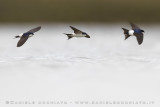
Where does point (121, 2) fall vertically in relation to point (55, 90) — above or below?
above

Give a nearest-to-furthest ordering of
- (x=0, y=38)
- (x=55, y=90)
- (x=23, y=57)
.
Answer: (x=55, y=90) → (x=23, y=57) → (x=0, y=38)

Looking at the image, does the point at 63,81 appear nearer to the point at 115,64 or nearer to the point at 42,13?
the point at 115,64

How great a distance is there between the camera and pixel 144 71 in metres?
3.13

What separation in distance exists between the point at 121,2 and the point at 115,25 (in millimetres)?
249

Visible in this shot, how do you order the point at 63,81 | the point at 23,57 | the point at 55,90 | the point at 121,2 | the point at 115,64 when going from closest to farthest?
1. the point at 55,90
2. the point at 63,81
3. the point at 115,64
4. the point at 23,57
5. the point at 121,2

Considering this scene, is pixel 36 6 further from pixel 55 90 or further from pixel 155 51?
pixel 55 90

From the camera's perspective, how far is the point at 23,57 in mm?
3543

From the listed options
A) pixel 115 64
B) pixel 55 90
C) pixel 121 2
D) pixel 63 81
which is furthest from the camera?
pixel 121 2

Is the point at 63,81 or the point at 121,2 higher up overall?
the point at 121,2

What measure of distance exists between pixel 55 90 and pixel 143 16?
2210 mm

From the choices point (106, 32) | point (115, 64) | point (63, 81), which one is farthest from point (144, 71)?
point (106, 32)

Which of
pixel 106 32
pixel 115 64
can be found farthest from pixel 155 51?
pixel 106 32

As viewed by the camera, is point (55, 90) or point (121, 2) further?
point (121, 2)

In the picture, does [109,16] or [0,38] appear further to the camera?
[109,16]
